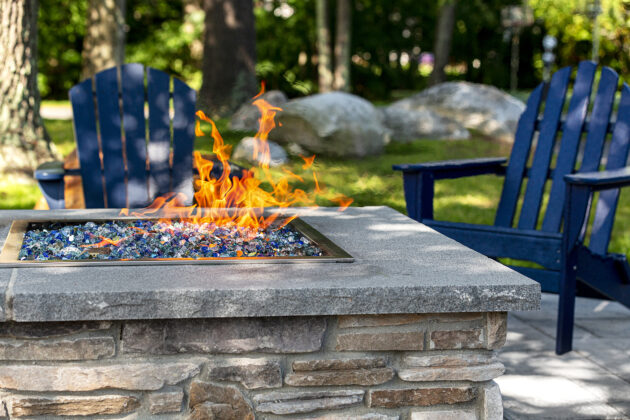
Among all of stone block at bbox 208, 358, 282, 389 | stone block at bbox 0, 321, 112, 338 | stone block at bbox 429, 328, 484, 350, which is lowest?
stone block at bbox 208, 358, 282, 389

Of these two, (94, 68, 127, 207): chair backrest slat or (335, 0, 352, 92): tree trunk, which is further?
(335, 0, 352, 92): tree trunk

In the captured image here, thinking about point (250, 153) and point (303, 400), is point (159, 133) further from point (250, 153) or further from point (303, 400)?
point (250, 153)

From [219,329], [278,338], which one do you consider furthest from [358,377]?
[219,329]

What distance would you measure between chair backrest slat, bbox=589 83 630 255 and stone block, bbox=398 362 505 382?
1843 mm

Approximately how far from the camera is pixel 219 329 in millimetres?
2006

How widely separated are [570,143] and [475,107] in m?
6.47

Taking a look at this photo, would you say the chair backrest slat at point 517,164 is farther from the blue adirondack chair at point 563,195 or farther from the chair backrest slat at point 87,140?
the chair backrest slat at point 87,140

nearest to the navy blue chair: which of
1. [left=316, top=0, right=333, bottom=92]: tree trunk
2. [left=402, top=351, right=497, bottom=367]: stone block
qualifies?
[left=402, top=351, right=497, bottom=367]: stone block

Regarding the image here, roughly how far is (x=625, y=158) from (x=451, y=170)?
0.84 m

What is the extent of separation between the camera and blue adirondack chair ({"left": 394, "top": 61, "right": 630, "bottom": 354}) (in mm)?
3246

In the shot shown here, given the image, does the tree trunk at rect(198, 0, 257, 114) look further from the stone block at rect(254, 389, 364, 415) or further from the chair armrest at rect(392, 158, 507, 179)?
the stone block at rect(254, 389, 364, 415)

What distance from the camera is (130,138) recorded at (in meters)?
3.80

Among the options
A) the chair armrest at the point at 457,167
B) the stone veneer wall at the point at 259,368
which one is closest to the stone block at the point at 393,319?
the stone veneer wall at the point at 259,368

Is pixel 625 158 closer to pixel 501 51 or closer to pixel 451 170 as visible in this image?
pixel 451 170
